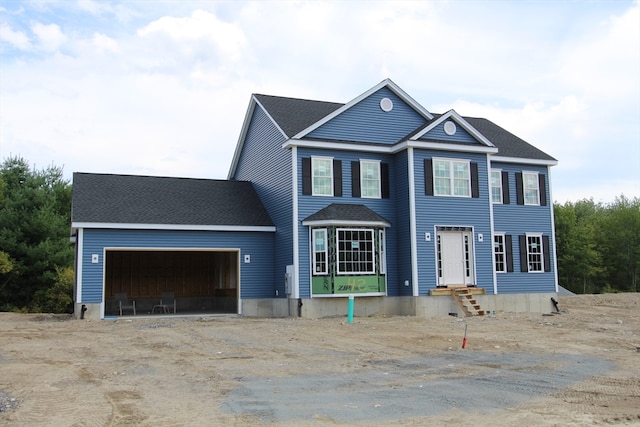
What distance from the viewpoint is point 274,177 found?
2395 centimetres

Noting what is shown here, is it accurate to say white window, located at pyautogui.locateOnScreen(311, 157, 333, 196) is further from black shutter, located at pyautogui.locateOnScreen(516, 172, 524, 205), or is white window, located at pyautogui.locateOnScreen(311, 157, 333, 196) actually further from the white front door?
black shutter, located at pyautogui.locateOnScreen(516, 172, 524, 205)

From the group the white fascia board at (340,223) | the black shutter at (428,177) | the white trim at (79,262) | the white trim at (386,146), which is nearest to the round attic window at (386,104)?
the white trim at (386,146)

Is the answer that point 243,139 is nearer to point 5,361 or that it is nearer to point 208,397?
point 5,361

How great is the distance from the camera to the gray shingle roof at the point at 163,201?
70.8ft

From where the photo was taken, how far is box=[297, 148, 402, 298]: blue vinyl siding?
2133 cm

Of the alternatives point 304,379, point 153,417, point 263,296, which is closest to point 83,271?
point 263,296

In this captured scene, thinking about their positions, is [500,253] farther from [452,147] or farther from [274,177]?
[274,177]

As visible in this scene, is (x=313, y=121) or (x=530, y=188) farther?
(x=530, y=188)

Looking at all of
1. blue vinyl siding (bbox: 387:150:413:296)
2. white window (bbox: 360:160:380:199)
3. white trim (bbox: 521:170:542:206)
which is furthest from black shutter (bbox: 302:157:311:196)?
white trim (bbox: 521:170:542:206)

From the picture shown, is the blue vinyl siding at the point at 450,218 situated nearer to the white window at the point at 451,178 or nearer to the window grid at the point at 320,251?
the white window at the point at 451,178

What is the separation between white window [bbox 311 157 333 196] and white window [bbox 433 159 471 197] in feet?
12.6

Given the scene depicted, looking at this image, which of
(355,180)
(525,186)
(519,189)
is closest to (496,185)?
(519,189)

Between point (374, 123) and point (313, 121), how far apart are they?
7.54 feet

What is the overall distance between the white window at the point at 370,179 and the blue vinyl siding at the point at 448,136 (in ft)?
6.75
